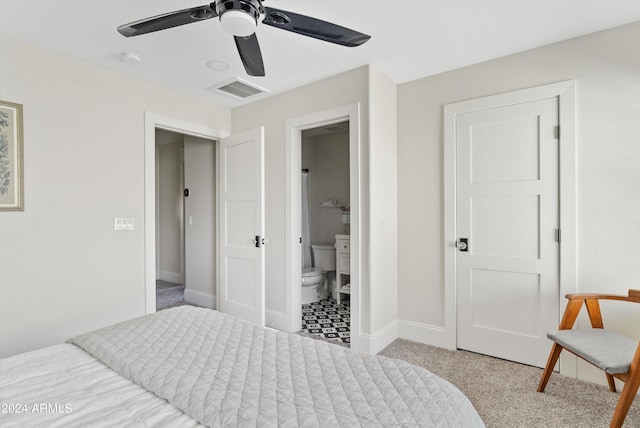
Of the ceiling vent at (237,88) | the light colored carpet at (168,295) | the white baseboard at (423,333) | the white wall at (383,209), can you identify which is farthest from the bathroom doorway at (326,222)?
the light colored carpet at (168,295)

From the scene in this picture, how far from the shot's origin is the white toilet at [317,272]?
4242mm

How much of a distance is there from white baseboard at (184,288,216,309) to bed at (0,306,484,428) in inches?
99.6

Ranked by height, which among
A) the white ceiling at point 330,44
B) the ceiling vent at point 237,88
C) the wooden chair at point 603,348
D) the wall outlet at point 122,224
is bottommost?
the wooden chair at point 603,348

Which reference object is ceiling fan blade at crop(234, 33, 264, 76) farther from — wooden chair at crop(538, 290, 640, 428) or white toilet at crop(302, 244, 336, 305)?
white toilet at crop(302, 244, 336, 305)

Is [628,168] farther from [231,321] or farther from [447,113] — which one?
[231,321]

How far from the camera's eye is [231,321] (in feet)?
5.69

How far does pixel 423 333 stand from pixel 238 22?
281 cm

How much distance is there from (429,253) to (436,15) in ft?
6.12

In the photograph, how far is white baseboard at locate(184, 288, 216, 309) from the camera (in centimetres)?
402

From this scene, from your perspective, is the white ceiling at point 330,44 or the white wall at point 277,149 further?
the white wall at point 277,149

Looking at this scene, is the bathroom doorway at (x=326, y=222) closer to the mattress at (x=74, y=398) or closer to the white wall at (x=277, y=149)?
the white wall at (x=277, y=149)

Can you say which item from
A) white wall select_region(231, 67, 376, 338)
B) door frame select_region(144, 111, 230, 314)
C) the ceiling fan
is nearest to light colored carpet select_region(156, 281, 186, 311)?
door frame select_region(144, 111, 230, 314)

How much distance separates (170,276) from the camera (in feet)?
18.3

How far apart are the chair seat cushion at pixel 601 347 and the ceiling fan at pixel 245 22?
206cm
